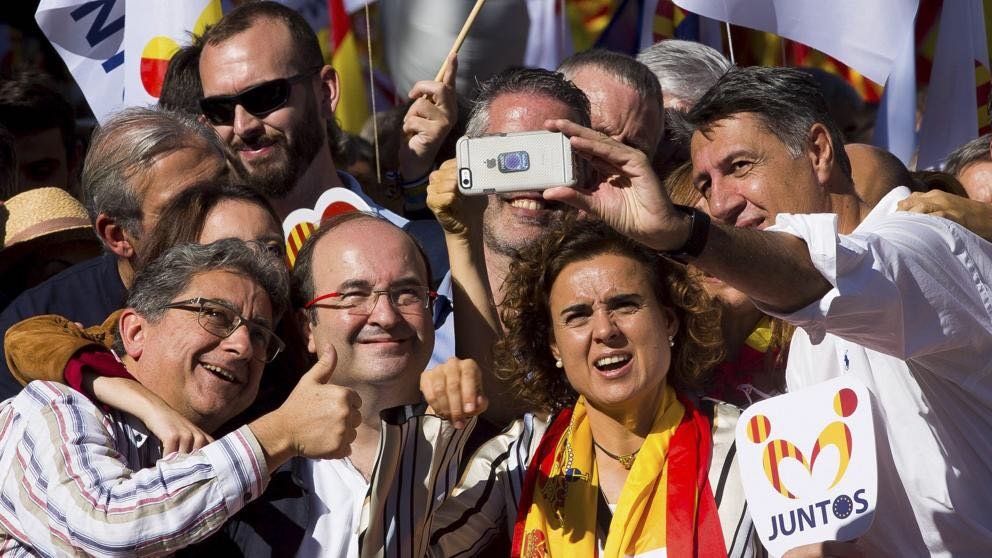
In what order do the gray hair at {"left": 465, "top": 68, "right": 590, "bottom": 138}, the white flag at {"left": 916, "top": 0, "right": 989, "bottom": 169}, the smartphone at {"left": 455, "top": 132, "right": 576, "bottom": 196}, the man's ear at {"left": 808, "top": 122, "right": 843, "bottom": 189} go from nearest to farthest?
the smartphone at {"left": 455, "top": 132, "right": 576, "bottom": 196} → the man's ear at {"left": 808, "top": 122, "right": 843, "bottom": 189} → the gray hair at {"left": 465, "top": 68, "right": 590, "bottom": 138} → the white flag at {"left": 916, "top": 0, "right": 989, "bottom": 169}

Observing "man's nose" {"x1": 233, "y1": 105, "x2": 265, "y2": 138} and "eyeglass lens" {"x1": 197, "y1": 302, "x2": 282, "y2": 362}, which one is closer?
"eyeglass lens" {"x1": 197, "y1": 302, "x2": 282, "y2": 362}

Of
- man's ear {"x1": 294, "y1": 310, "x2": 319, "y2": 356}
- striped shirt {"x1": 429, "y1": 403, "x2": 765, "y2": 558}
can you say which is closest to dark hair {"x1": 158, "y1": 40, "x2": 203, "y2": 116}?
man's ear {"x1": 294, "y1": 310, "x2": 319, "y2": 356}

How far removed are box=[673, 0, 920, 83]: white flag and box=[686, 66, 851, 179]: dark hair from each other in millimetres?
1522

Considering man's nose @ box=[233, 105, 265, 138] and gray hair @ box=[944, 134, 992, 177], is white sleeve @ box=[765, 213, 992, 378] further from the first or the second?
gray hair @ box=[944, 134, 992, 177]

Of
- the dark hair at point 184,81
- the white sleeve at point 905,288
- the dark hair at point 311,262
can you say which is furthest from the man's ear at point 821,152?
the dark hair at point 184,81

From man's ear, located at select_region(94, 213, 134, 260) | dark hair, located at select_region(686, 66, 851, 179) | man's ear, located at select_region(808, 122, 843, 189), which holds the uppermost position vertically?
dark hair, located at select_region(686, 66, 851, 179)

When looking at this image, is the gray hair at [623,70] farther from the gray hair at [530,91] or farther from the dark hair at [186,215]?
the dark hair at [186,215]

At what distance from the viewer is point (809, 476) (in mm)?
3158

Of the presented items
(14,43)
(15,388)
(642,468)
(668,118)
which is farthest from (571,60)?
(14,43)

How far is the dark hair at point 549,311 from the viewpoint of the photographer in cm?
392

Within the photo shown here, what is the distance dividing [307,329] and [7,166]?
1766mm

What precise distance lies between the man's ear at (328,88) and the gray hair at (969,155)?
7.97 feet

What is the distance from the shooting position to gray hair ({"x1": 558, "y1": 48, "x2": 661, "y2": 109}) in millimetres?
4773

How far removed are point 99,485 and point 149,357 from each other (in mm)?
522
